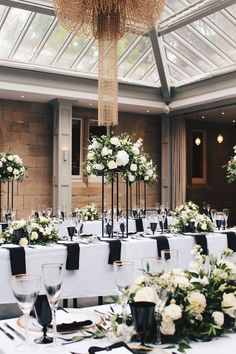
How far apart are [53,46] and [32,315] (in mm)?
9208

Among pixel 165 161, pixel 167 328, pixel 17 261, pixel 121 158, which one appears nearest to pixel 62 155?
pixel 165 161

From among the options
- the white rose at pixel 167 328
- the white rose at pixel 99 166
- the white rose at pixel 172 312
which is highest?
the white rose at pixel 99 166

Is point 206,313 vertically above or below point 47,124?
below

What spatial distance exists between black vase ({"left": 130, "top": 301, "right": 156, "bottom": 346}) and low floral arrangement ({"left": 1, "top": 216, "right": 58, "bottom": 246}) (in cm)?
296

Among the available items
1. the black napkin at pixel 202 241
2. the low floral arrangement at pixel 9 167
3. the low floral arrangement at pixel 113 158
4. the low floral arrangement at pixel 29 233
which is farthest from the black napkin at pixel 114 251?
the low floral arrangement at pixel 9 167

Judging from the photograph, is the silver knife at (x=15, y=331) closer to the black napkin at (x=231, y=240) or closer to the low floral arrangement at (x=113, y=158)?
the low floral arrangement at (x=113, y=158)

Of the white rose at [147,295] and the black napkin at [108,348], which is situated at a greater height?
the white rose at [147,295]

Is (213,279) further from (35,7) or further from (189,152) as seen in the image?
(189,152)

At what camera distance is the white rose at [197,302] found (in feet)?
5.54

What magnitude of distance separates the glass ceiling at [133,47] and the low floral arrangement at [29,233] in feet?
19.4

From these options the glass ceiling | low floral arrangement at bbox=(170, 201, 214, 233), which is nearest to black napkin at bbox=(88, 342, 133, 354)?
low floral arrangement at bbox=(170, 201, 214, 233)

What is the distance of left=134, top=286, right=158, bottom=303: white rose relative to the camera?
166 centimetres

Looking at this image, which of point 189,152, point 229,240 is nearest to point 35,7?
point 229,240

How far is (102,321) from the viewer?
1.84 m
